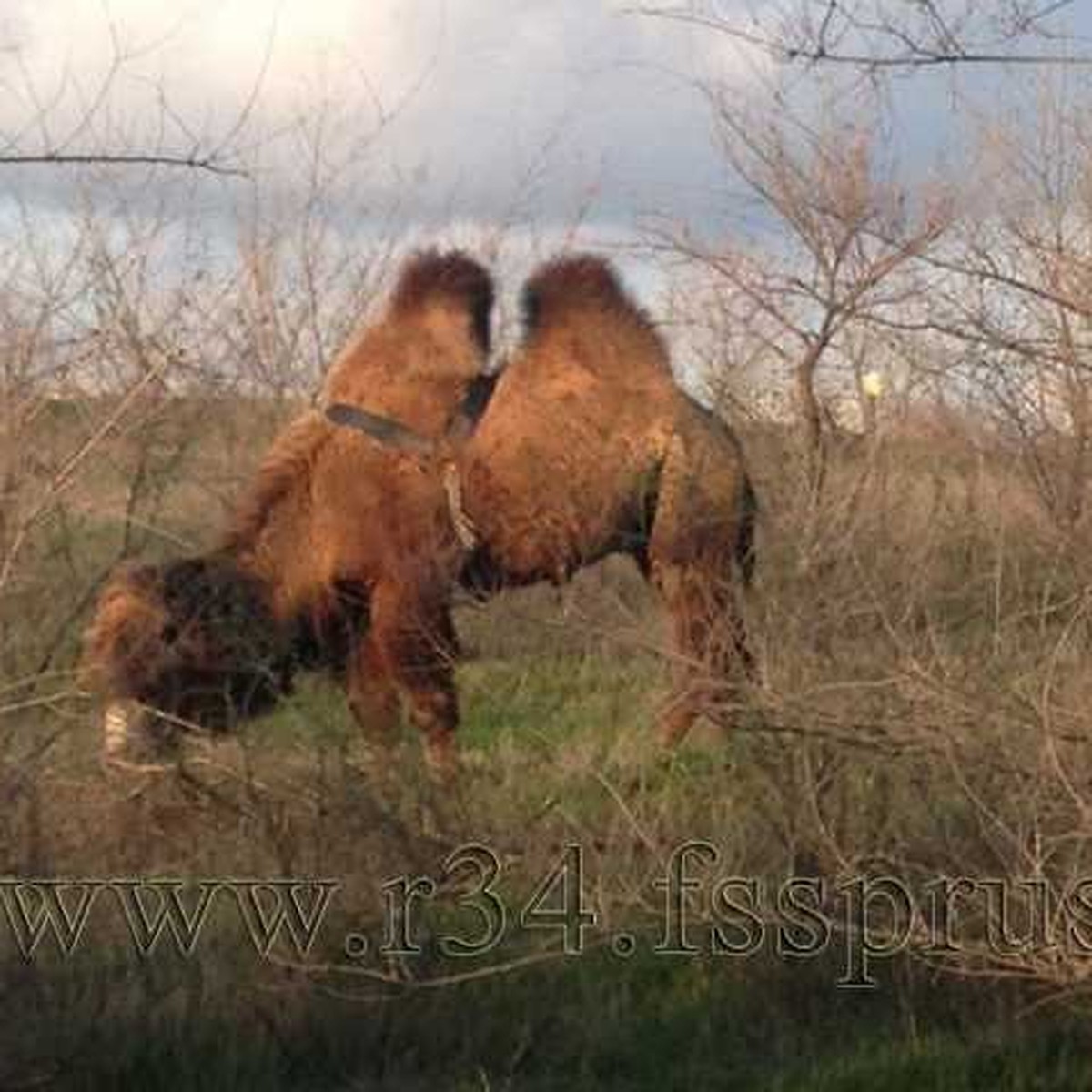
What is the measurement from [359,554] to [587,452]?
1.23m

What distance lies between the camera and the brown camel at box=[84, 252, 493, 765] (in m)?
11.1

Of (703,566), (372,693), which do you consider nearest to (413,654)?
(372,693)

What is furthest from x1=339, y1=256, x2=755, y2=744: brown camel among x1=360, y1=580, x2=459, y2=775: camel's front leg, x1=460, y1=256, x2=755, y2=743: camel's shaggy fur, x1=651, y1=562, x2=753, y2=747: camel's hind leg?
x1=651, y1=562, x2=753, y2=747: camel's hind leg

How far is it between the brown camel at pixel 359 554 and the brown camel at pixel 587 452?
207 millimetres

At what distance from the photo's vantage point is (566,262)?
13.1m

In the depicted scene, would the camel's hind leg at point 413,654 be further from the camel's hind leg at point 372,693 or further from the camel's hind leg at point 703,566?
the camel's hind leg at point 703,566

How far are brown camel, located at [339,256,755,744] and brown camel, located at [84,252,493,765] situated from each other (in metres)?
0.21

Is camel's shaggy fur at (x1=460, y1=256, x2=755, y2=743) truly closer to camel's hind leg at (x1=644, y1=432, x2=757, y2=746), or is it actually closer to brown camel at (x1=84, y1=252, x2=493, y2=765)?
camel's hind leg at (x1=644, y1=432, x2=757, y2=746)

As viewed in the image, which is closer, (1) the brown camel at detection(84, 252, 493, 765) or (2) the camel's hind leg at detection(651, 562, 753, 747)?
(2) the camel's hind leg at detection(651, 562, 753, 747)

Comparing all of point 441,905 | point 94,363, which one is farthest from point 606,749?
point 94,363

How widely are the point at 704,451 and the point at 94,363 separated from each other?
207 inches

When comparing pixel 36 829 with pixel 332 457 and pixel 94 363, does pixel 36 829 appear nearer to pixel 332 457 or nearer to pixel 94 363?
pixel 94 363

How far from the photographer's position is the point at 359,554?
12367mm

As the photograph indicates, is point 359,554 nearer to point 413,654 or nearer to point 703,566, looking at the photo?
point 413,654
